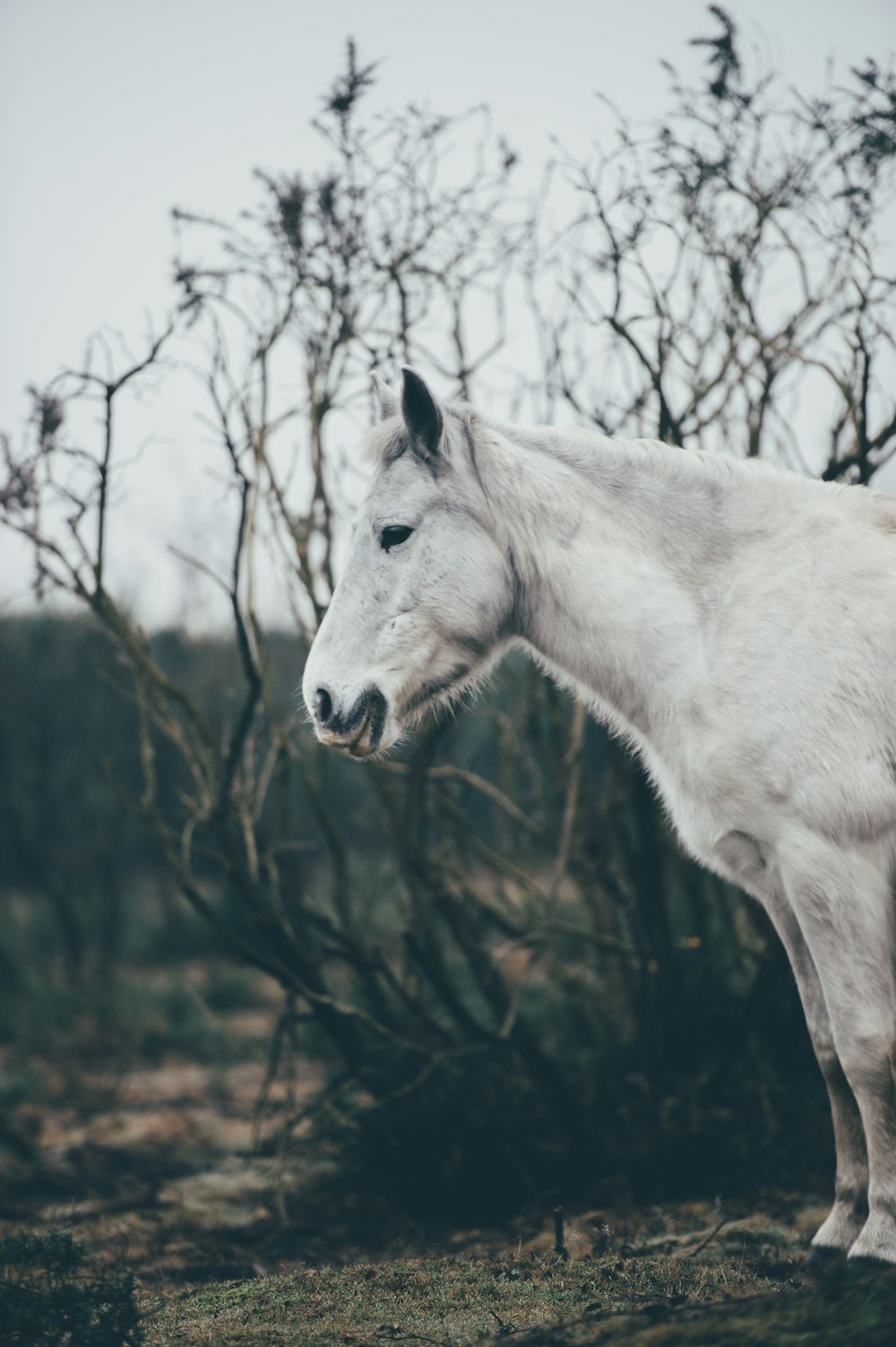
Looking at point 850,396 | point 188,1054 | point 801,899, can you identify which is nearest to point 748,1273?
point 801,899

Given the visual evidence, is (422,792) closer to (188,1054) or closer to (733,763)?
(733,763)

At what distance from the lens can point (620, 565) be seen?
3143 mm

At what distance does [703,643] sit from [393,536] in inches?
39.0

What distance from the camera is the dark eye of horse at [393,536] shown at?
3.20 meters

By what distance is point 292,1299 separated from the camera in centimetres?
312

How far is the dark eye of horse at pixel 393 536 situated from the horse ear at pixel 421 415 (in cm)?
23

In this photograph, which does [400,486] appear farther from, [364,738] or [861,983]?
[861,983]

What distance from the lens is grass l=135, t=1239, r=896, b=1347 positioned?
→ 2436 millimetres

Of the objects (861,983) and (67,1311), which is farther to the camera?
(67,1311)

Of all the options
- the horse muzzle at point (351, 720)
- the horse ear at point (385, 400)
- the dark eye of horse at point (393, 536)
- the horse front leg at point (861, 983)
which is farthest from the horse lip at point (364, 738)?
the horse front leg at point (861, 983)

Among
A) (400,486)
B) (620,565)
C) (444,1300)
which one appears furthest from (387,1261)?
(400,486)

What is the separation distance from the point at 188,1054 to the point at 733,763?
276 inches

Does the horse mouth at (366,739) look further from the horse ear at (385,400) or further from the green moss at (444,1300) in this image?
the green moss at (444,1300)

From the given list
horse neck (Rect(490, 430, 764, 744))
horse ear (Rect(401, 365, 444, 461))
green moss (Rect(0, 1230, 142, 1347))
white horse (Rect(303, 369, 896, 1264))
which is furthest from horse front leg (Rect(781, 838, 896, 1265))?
green moss (Rect(0, 1230, 142, 1347))
